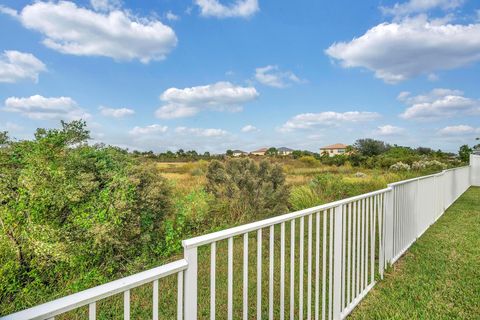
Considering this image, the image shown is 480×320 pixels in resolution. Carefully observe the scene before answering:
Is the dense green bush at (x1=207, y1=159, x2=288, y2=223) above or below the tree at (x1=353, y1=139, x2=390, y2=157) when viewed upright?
below

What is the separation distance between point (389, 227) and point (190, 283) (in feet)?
10.4

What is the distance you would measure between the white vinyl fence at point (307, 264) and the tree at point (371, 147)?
31.3 meters

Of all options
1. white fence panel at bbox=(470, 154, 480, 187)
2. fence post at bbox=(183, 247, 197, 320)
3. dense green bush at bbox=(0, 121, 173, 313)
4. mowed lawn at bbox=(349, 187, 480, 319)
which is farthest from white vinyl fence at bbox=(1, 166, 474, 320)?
white fence panel at bbox=(470, 154, 480, 187)

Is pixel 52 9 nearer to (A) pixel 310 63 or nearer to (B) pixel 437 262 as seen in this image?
(B) pixel 437 262

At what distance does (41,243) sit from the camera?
3.35 meters

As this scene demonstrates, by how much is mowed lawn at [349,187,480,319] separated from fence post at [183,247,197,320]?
205 cm

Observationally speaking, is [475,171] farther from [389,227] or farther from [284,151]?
[284,151]

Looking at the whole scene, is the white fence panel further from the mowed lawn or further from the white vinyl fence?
the mowed lawn

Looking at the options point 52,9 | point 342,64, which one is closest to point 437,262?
point 52,9

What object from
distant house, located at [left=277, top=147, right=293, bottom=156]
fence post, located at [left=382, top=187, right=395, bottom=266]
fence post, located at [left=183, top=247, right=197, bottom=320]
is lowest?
fence post, located at [left=382, top=187, right=395, bottom=266]

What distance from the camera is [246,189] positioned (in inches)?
274

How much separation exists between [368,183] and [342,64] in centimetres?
511

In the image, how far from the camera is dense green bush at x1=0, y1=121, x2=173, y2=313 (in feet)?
11.2

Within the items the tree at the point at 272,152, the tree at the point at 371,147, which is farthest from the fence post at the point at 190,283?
the tree at the point at 371,147
